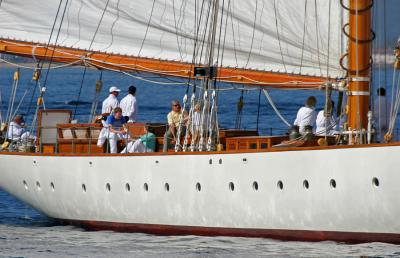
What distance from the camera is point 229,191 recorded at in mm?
25109

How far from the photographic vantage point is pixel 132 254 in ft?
78.0

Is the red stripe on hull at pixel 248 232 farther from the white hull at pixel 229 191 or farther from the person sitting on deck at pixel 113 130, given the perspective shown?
the person sitting on deck at pixel 113 130

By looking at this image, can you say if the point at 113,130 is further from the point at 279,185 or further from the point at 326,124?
the point at 326,124

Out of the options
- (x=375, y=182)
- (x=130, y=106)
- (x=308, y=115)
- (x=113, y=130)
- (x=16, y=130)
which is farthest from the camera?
(x=16, y=130)

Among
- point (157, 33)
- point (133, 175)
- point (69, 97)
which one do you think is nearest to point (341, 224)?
point (133, 175)

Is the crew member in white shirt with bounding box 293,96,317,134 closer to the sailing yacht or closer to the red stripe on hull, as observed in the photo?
the sailing yacht

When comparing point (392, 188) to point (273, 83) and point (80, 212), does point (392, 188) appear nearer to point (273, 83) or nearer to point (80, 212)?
point (273, 83)

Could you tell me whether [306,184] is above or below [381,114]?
below

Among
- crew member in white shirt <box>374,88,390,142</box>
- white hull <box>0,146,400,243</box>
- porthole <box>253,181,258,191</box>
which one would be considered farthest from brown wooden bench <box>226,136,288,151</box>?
crew member in white shirt <box>374,88,390,142</box>

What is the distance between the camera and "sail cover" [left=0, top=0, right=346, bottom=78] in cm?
2552

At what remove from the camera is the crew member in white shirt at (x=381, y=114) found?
24828mm

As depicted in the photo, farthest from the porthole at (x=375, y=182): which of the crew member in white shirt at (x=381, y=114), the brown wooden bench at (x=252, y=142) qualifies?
the brown wooden bench at (x=252, y=142)

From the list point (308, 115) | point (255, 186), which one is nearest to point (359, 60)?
point (308, 115)

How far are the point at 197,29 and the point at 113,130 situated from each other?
2.45 m
